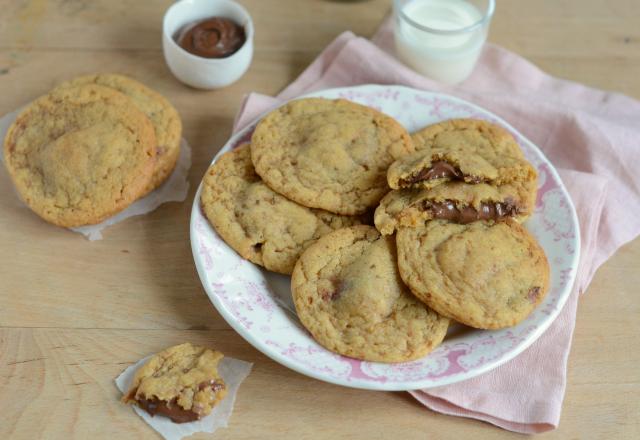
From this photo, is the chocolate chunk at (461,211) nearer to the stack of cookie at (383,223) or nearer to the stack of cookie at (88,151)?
the stack of cookie at (383,223)

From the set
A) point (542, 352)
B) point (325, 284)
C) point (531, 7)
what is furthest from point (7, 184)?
point (531, 7)

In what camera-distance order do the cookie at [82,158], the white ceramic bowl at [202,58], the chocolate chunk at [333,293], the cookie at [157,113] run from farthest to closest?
the white ceramic bowl at [202,58]
the cookie at [157,113]
the cookie at [82,158]
the chocolate chunk at [333,293]

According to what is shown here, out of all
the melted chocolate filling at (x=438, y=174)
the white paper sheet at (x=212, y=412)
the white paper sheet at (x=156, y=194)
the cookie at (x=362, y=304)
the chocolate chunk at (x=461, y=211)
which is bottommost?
the white paper sheet at (x=212, y=412)

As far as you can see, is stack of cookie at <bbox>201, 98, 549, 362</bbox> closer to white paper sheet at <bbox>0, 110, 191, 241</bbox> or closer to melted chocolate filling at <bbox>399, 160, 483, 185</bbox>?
melted chocolate filling at <bbox>399, 160, 483, 185</bbox>

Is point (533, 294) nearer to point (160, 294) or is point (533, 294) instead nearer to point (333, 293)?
point (333, 293)

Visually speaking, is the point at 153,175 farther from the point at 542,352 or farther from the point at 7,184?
the point at 542,352

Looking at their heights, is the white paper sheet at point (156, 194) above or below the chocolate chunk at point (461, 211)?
below

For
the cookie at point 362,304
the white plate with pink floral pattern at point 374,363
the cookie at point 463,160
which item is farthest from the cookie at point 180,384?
the cookie at point 463,160
